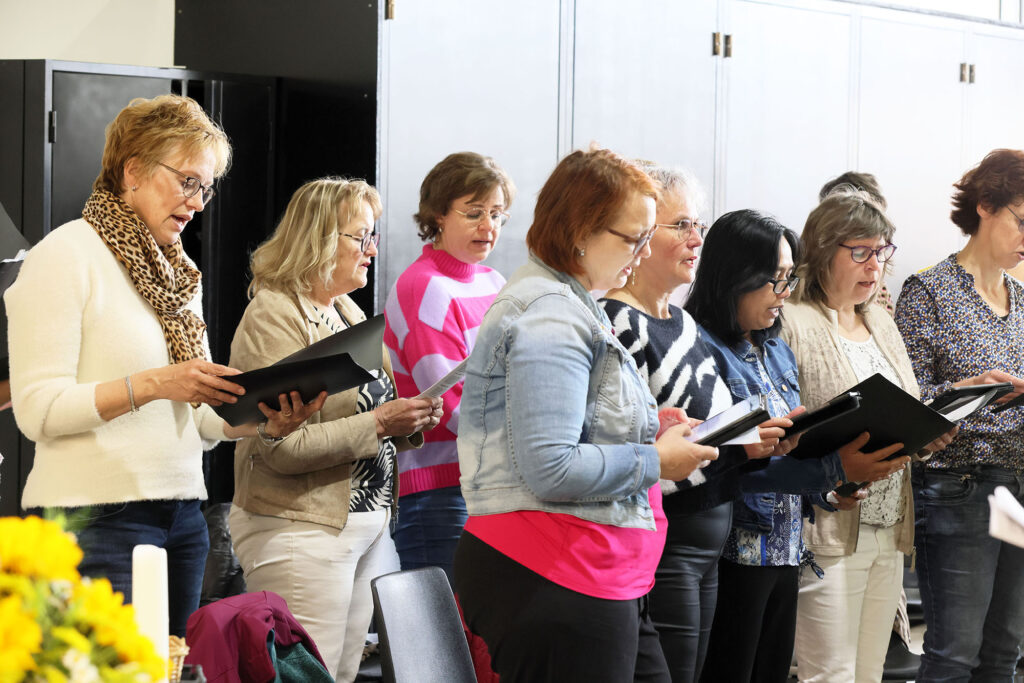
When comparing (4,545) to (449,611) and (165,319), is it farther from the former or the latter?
(165,319)

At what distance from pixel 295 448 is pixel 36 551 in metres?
1.85

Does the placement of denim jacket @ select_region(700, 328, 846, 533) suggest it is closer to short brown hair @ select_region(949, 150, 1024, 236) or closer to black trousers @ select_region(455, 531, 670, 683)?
black trousers @ select_region(455, 531, 670, 683)

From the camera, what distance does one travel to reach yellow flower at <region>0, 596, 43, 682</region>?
0.73 metres

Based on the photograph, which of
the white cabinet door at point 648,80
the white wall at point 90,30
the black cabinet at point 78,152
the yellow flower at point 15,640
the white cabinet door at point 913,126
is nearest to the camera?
the yellow flower at point 15,640

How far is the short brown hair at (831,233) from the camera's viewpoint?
314 cm

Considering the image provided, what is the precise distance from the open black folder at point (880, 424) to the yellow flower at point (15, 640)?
1.96 m

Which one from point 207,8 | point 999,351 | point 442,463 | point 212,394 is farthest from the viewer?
point 207,8

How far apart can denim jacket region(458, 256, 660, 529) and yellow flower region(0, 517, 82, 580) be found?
108 cm

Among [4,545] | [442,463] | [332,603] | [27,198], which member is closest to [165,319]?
[332,603]

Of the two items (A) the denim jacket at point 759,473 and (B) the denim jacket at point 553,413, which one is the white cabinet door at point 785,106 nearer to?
(A) the denim jacket at point 759,473

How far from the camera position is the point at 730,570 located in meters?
2.65

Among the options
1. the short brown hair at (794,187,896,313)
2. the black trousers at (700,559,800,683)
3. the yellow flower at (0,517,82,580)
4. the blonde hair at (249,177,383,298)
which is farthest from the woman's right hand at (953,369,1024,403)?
the yellow flower at (0,517,82,580)

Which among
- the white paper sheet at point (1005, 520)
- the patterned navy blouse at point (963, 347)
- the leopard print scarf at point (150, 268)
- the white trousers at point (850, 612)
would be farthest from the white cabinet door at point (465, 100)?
the white paper sheet at point (1005, 520)

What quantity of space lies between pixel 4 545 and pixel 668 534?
1.74 metres
